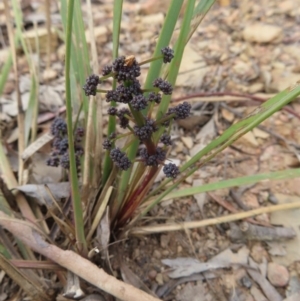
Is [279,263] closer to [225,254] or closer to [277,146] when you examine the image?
[225,254]

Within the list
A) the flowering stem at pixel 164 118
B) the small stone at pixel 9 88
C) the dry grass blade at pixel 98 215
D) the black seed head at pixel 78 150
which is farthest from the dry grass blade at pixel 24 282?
the small stone at pixel 9 88

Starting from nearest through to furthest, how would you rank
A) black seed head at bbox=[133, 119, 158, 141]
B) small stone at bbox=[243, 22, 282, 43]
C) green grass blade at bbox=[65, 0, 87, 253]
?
green grass blade at bbox=[65, 0, 87, 253] < black seed head at bbox=[133, 119, 158, 141] < small stone at bbox=[243, 22, 282, 43]

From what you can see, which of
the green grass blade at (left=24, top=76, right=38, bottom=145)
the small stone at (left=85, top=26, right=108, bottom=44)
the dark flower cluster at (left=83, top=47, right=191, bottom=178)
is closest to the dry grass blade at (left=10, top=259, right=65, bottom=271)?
the dark flower cluster at (left=83, top=47, right=191, bottom=178)

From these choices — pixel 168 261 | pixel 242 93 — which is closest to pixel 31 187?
pixel 168 261

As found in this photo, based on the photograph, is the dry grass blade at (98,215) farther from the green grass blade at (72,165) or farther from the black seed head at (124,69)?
the black seed head at (124,69)

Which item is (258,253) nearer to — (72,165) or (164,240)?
(164,240)

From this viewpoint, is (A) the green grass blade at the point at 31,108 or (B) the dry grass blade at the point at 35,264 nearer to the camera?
(B) the dry grass blade at the point at 35,264

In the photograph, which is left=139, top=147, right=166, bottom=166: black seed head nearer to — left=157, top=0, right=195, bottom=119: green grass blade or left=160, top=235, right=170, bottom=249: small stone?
left=157, top=0, right=195, bottom=119: green grass blade
